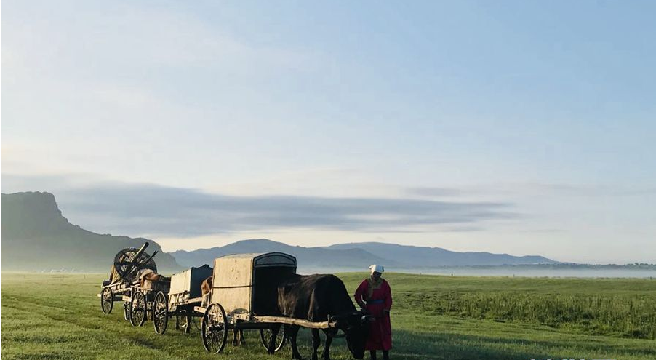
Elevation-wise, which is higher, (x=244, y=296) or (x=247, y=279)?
(x=247, y=279)

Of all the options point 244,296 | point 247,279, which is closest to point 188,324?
point 244,296

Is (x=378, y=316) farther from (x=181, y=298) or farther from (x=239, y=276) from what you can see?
(x=181, y=298)

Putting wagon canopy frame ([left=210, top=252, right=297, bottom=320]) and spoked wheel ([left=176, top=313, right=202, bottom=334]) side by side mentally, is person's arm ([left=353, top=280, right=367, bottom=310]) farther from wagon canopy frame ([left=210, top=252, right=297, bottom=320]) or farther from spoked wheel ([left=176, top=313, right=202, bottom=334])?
spoked wheel ([left=176, top=313, right=202, bottom=334])

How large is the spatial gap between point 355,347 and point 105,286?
2445 cm

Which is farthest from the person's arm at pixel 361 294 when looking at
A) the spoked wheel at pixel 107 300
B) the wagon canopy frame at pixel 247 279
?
the spoked wheel at pixel 107 300

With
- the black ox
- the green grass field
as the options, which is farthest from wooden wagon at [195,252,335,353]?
the green grass field

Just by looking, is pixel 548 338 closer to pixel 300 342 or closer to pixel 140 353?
pixel 300 342

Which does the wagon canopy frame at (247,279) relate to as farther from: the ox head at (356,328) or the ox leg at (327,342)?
the ox head at (356,328)

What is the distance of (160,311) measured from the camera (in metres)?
30.8

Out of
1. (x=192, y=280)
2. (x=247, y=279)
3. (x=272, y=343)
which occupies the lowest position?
(x=272, y=343)

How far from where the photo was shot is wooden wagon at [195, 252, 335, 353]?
2295 centimetres

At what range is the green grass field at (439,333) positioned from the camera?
2412cm

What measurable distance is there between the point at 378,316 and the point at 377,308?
0.23 meters

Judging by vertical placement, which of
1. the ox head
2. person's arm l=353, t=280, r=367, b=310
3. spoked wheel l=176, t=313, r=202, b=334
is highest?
person's arm l=353, t=280, r=367, b=310
